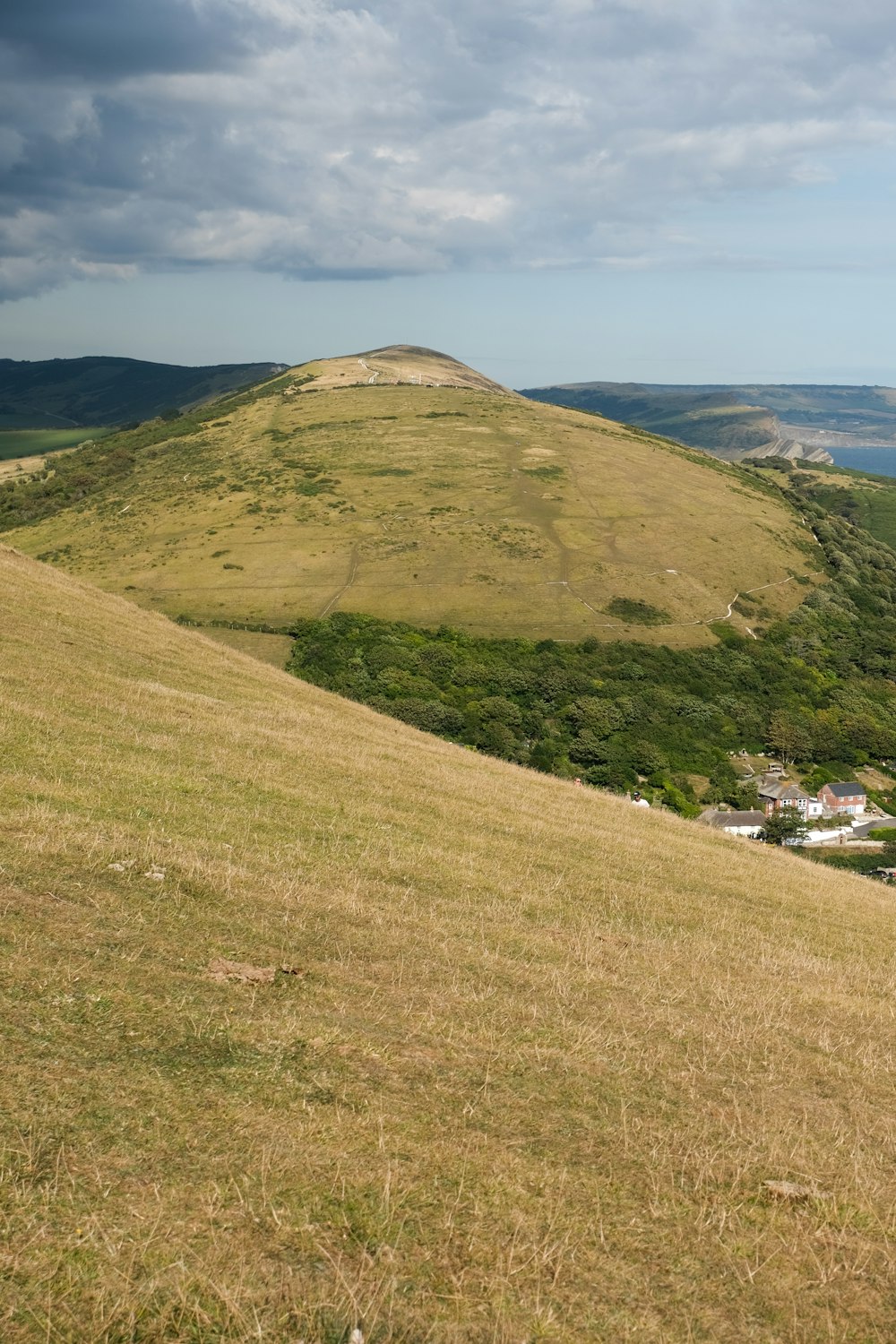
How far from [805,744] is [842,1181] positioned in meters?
104

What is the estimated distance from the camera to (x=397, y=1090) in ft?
30.9

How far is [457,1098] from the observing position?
9.51 m

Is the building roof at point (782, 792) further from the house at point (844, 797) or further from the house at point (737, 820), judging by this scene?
the house at point (737, 820)

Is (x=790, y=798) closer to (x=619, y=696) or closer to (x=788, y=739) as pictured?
(x=788, y=739)

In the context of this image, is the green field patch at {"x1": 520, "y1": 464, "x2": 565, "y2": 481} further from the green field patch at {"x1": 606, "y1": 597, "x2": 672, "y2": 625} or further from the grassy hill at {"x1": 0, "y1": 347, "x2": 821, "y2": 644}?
the green field patch at {"x1": 606, "y1": 597, "x2": 672, "y2": 625}

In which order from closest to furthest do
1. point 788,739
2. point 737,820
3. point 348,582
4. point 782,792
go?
point 737,820
point 782,792
point 788,739
point 348,582

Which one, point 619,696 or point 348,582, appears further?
point 348,582

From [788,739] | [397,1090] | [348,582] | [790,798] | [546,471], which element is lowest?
[790,798]

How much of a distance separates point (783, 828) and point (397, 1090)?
201ft

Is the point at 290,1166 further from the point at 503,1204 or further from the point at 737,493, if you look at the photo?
the point at 737,493

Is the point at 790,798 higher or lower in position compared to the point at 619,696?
lower

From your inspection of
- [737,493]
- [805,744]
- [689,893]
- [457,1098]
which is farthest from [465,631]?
[457,1098]

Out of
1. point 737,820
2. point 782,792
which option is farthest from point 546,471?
point 737,820

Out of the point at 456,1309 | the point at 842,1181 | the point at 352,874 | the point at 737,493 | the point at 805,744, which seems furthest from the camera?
the point at 737,493
